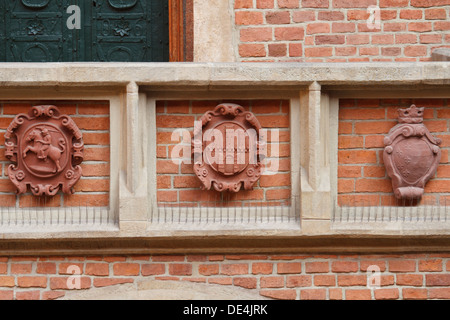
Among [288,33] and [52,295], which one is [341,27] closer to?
[288,33]

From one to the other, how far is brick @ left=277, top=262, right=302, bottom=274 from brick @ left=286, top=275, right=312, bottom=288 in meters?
0.03

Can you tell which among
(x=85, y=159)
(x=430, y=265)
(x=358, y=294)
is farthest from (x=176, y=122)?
(x=430, y=265)

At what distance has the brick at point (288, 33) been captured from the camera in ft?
14.1

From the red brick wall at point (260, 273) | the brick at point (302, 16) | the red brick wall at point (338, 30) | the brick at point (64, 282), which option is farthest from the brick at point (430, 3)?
the brick at point (64, 282)

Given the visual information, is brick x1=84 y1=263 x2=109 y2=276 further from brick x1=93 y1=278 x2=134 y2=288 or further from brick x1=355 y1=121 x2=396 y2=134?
brick x1=355 y1=121 x2=396 y2=134

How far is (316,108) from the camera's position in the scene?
3.65 m

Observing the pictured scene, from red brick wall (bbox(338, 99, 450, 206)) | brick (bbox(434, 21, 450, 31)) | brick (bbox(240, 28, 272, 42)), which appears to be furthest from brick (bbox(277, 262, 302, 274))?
brick (bbox(434, 21, 450, 31))

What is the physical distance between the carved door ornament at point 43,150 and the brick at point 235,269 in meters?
0.93

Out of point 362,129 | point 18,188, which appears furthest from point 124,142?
point 362,129

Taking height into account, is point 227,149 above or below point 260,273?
above

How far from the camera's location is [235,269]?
376cm

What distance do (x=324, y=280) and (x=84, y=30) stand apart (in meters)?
2.45

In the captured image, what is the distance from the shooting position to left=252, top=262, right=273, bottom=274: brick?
3766 millimetres

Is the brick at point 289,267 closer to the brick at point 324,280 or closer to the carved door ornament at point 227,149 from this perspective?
the brick at point 324,280
